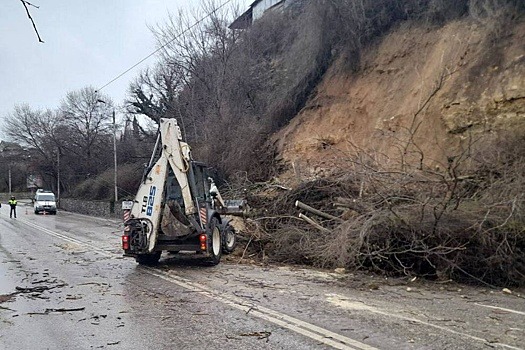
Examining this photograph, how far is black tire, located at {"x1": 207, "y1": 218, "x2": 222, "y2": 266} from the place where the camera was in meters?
11.6

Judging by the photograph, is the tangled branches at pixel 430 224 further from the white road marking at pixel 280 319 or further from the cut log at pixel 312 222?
the white road marking at pixel 280 319

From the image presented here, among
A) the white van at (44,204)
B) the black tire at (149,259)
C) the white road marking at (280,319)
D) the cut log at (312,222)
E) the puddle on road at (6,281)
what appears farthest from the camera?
the white van at (44,204)

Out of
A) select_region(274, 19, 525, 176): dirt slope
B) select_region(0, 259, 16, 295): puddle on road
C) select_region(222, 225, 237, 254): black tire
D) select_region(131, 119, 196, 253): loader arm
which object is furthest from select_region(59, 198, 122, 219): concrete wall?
select_region(131, 119, 196, 253): loader arm

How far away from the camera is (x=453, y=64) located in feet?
56.6

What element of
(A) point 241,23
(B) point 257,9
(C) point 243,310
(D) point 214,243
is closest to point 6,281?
(D) point 214,243

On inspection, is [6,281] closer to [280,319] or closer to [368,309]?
[280,319]

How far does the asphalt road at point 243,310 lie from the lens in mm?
5824

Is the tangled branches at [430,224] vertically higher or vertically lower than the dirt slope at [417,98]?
lower

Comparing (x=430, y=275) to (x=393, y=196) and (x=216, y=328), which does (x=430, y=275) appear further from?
(x=216, y=328)

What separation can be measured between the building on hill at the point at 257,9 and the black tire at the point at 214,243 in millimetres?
23928

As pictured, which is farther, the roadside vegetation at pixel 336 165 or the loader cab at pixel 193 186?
the loader cab at pixel 193 186

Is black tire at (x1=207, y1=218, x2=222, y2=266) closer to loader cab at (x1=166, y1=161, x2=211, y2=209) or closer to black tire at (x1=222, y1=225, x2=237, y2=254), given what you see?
black tire at (x1=222, y1=225, x2=237, y2=254)

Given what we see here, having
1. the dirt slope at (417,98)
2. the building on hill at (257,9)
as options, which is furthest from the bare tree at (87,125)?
the dirt slope at (417,98)

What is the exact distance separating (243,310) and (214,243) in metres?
4.87
